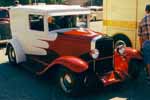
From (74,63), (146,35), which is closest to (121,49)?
(146,35)

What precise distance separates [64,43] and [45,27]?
73 cm

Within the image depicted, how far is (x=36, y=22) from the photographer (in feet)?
27.2

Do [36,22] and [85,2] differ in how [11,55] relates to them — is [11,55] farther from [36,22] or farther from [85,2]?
[85,2]

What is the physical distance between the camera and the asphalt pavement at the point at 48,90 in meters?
7.01

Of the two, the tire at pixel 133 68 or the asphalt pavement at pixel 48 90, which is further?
the tire at pixel 133 68

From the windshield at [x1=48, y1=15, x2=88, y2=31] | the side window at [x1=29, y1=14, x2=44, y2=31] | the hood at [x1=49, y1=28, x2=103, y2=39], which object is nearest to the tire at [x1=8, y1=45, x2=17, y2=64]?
the side window at [x1=29, y1=14, x2=44, y2=31]

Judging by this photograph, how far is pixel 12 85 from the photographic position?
26.2ft

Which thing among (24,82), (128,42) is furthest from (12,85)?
(128,42)

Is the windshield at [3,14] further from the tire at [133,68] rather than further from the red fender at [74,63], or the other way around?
the tire at [133,68]

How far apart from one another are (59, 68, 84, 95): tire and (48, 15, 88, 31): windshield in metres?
1.48

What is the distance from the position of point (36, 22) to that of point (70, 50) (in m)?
1.52

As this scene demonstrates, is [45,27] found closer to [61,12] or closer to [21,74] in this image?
[61,12]

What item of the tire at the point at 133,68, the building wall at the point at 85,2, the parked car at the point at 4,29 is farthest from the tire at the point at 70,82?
the building wall at the point at 85,2

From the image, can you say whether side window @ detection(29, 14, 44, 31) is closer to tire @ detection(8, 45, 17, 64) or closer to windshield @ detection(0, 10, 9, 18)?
tire @ detection(8, 45, 17, 64)
